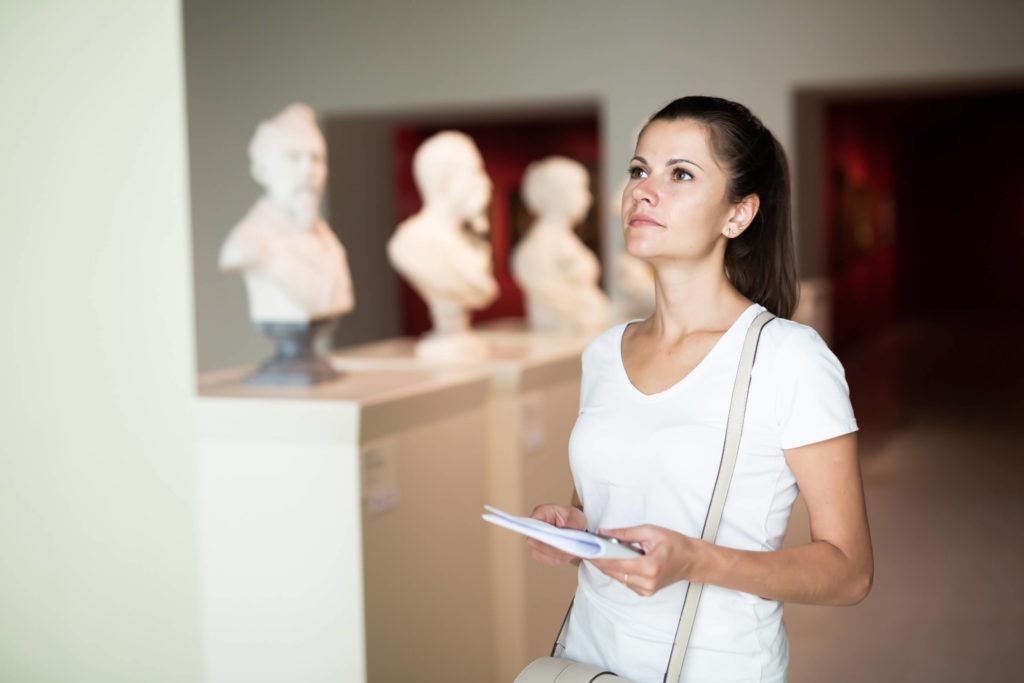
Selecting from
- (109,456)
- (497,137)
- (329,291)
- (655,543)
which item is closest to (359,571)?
(109,456)

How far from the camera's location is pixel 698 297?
194cm

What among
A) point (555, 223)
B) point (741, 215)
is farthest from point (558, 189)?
point (741, 215)

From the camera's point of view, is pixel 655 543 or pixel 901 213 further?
pixel 901 213

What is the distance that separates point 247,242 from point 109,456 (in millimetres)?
945

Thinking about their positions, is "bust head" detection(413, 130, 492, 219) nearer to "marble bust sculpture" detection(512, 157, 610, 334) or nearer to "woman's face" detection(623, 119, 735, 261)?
"marble bust sculpture" detection(512, 157, 610, 334)

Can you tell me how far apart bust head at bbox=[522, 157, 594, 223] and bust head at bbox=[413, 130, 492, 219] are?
1320mm

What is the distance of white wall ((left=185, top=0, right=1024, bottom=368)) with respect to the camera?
9.51 m

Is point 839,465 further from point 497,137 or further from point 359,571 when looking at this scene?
point 497,137

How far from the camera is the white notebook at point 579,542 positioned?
157 centimetres

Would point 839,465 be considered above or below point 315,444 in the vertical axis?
above

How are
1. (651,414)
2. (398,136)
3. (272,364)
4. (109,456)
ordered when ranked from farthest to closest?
1. (398,136)
2. (272,364)
3. (109,456)
4. (651,414)

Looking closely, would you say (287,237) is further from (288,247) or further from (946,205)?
(946,205)

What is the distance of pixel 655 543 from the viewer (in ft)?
5.20

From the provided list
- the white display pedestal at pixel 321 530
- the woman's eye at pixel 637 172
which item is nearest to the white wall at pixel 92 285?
the white display pedestal at pixel 321 530
